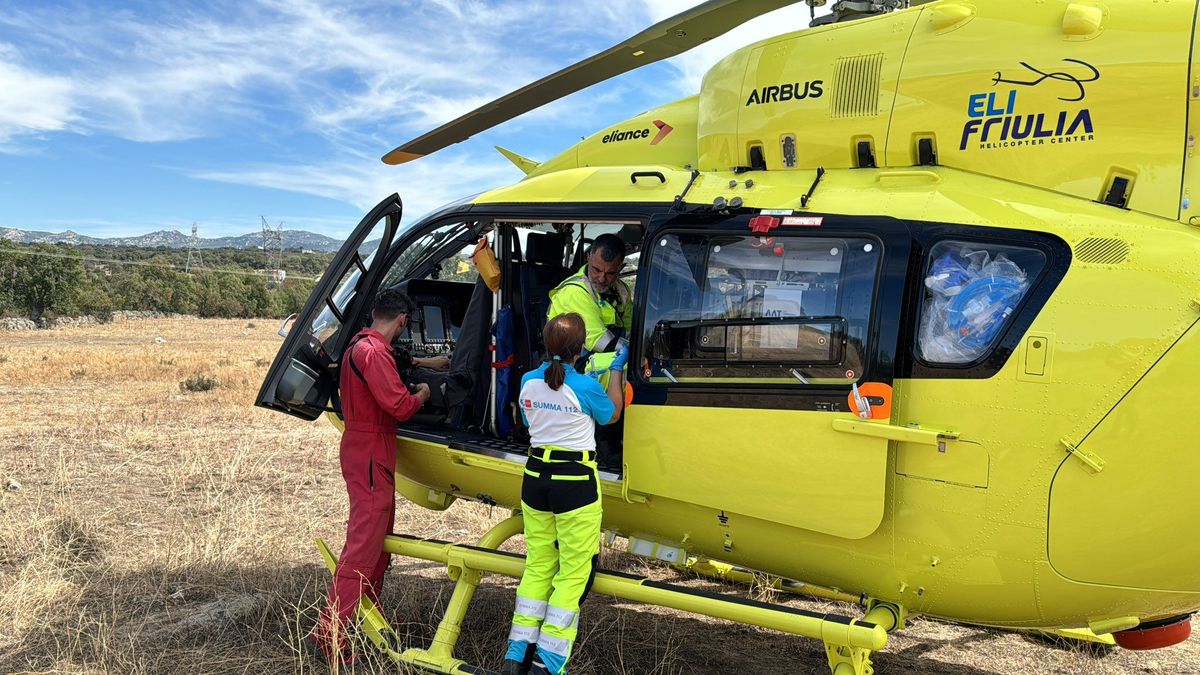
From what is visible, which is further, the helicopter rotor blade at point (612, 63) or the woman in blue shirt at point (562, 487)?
the helicopter rotor blade at point (612, 63)

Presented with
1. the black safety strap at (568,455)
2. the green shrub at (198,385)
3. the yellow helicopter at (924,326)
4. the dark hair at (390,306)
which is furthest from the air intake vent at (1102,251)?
the green shrub at (198,385)

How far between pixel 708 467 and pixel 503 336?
1.95 m

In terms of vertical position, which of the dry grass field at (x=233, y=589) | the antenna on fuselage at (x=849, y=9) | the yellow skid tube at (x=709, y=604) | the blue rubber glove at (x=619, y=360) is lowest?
the dry grass field at (x=233, y=589)

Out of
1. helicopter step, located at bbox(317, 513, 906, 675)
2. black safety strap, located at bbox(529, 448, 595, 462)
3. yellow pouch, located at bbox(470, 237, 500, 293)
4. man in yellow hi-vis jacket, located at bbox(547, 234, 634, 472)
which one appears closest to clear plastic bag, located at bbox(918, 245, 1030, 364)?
helicopter step, located at bbox(317, 513, 906, 675)

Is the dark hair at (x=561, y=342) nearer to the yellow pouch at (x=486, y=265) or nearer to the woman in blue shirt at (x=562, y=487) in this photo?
the woman in blue shirt at (x=562, y=487)

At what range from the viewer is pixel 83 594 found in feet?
20.1

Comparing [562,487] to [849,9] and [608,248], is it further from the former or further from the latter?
[849,9]

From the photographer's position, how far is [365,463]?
209 inches

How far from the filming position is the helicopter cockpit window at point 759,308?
13.1 ft

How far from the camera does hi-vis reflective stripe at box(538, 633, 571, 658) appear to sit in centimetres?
438

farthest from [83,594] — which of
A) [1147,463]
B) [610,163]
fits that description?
[1147,463]

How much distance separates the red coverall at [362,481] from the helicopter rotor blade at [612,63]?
1941 millimetres

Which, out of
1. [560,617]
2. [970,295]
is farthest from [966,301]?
[560,617]

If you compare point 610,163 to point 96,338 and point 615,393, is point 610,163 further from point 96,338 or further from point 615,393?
point 96,338
